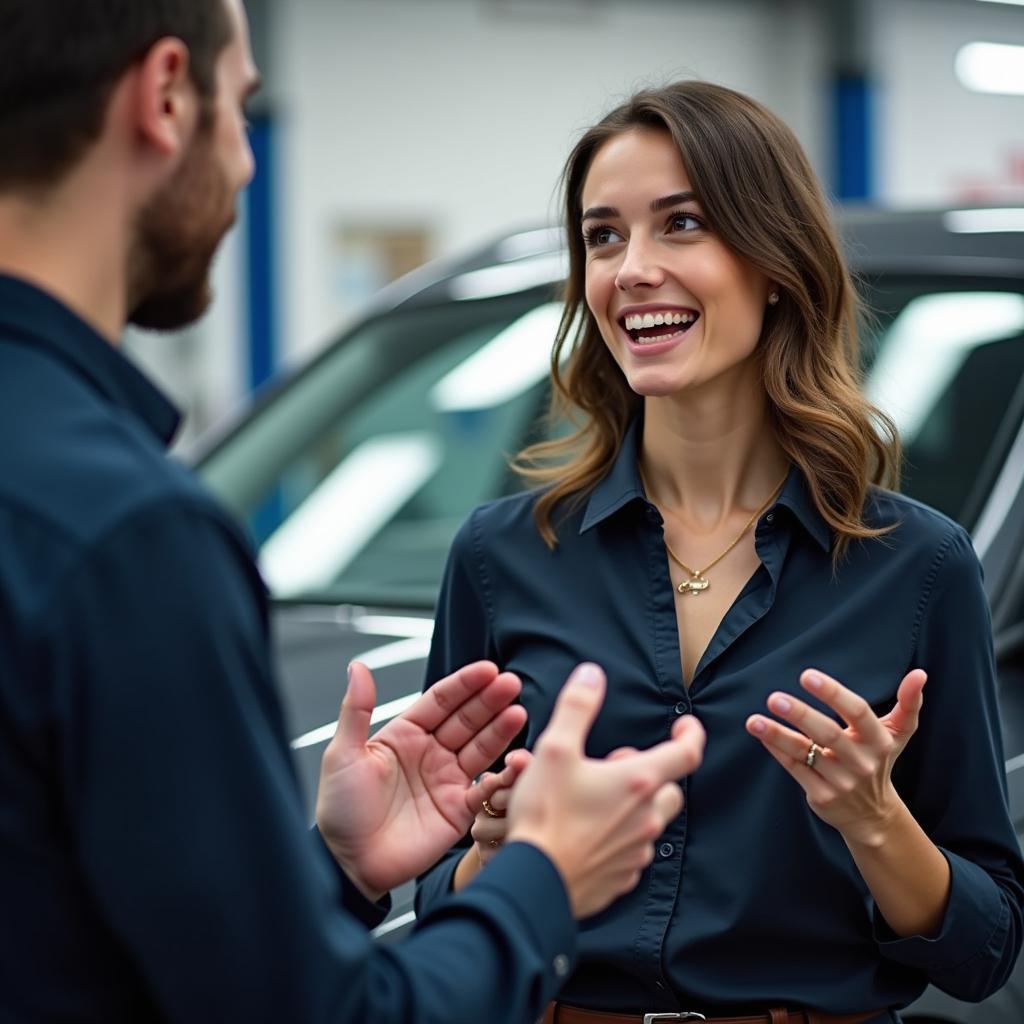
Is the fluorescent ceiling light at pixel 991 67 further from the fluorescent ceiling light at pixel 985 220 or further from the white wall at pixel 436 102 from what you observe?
the fluorescent ceiling light at pixel 985 220

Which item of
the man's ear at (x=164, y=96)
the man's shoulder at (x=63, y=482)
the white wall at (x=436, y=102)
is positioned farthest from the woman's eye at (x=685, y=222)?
the white wall at (x=436, y=102)

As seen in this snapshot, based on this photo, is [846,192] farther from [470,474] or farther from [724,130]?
[724,130]

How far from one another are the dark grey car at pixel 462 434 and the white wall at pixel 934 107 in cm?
1110

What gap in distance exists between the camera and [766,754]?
1983 mm

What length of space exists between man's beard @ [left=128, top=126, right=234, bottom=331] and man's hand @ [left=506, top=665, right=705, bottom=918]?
46 cm

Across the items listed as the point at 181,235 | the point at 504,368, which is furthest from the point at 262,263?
the point at 181,235

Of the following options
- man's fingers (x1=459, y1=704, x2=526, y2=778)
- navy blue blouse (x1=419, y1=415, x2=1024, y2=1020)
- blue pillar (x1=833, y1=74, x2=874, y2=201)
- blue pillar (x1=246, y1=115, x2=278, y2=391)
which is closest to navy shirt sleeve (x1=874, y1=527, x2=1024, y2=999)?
navy blue blouse (x1=419, y1=415, x2=1024, y2=1020)

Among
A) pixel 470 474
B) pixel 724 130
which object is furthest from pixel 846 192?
pixel 724 130

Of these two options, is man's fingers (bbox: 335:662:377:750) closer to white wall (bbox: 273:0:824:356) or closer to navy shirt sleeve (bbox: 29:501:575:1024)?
navy shirt sleeve (bbox: 29:501:575:1024)

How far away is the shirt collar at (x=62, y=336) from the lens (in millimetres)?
1253

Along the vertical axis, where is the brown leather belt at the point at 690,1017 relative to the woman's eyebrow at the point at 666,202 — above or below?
below

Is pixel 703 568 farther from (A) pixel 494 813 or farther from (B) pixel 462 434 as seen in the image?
(B) pixel 462 434

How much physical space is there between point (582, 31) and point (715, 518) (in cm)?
1158

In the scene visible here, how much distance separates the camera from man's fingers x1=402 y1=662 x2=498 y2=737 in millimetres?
1846
